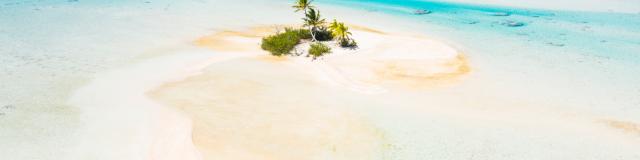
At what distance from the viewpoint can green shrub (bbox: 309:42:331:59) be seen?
79.2ft

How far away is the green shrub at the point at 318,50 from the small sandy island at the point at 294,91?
513mm

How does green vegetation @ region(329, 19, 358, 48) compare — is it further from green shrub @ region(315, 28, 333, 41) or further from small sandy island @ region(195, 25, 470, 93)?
green shrub @ region(315, 28, 333, 41)

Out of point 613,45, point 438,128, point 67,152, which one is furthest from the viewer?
point 613,45

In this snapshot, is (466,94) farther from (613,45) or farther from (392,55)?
(613,45)

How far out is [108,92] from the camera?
18.1 metres

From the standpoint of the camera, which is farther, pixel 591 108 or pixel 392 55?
pixel 392 55

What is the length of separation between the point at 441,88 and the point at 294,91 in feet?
20.6

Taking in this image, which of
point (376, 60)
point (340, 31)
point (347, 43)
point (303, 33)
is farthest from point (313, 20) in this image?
point (376, 60)

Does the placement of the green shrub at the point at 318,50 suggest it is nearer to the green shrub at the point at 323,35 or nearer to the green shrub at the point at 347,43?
the green shrub at the point at 347,43

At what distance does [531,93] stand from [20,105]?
19.9 metres

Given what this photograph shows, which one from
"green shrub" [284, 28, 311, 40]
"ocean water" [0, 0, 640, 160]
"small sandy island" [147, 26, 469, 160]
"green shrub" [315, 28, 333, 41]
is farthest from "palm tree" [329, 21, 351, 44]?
"ocean water" [0, 0, 640, 160]

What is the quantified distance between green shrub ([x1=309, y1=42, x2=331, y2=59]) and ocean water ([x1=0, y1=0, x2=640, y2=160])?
6.20 metres

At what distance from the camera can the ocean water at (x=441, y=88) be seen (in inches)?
569

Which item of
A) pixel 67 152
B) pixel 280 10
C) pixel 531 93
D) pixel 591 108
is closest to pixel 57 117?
pixel 67 152
